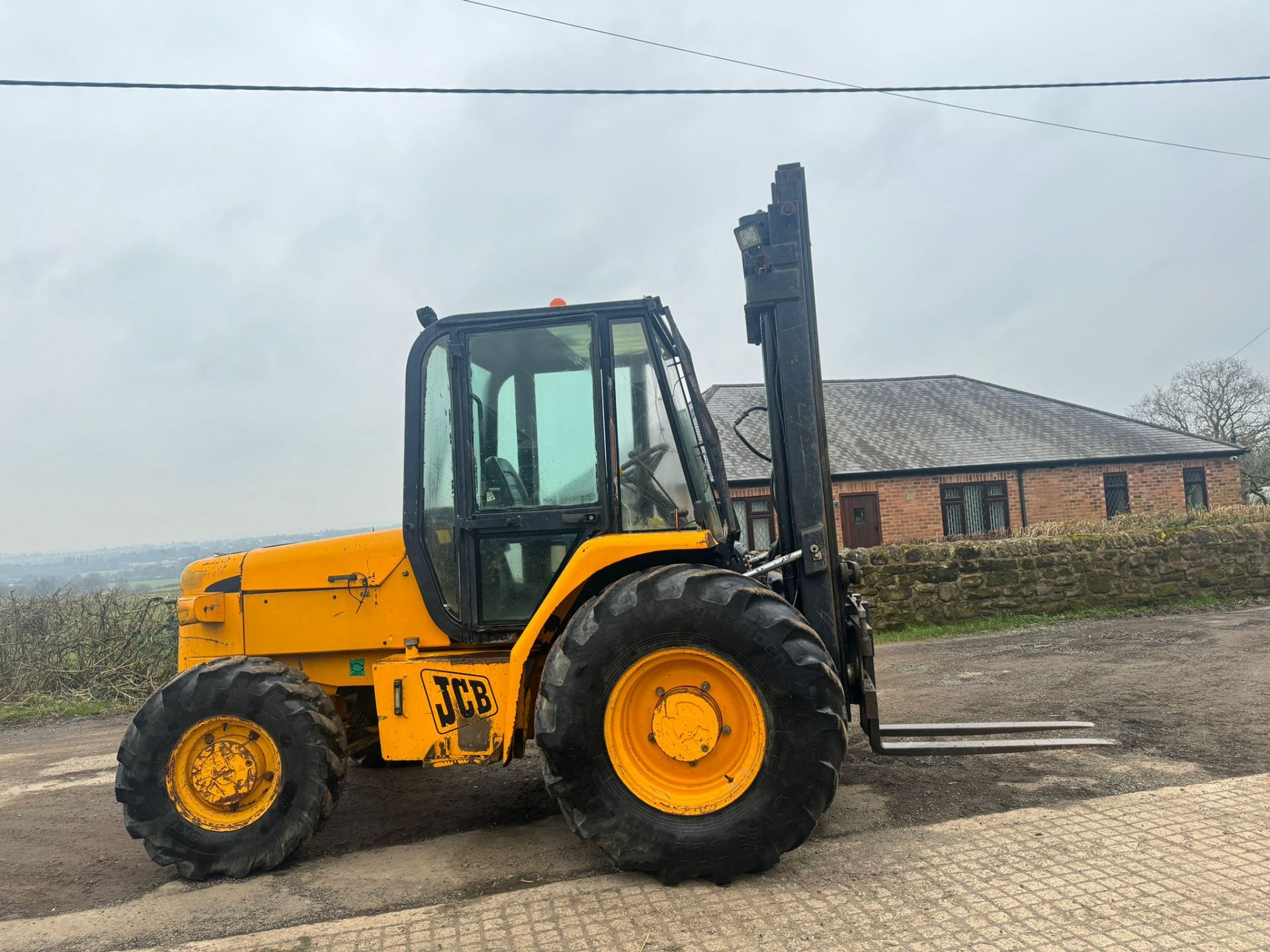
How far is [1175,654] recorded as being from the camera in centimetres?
838

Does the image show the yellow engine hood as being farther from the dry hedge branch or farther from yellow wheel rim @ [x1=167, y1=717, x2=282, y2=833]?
the dry hedge branch

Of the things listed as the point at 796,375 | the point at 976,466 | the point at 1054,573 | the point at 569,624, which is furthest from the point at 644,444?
the point at 976,466

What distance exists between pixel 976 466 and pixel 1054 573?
986 cm

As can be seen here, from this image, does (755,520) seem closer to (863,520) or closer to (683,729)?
(863,520)

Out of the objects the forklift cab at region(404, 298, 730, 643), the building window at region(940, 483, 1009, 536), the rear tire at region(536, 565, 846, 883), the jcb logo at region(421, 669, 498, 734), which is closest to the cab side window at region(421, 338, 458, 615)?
the forklift cab at region(404, 298, 730, 643)

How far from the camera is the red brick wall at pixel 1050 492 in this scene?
20344mm

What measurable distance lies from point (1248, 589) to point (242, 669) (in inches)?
539

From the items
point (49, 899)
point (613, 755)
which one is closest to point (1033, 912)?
point (613, 755)

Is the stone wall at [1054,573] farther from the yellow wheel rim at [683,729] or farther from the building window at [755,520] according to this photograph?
the yellow wheel rim at [683,729]

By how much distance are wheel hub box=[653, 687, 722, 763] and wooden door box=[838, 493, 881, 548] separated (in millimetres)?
17308

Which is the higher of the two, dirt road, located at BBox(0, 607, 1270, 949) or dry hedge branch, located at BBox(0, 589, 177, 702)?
dry hedge branch, located at BBox(0, 589, 177, 702)

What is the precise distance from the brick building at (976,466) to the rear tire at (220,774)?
15.0m

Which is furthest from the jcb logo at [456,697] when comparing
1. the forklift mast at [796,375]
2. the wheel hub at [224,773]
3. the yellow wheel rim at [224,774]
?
the forklift mast at [796,375]

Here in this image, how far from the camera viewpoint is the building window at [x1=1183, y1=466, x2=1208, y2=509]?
22.5 metres
